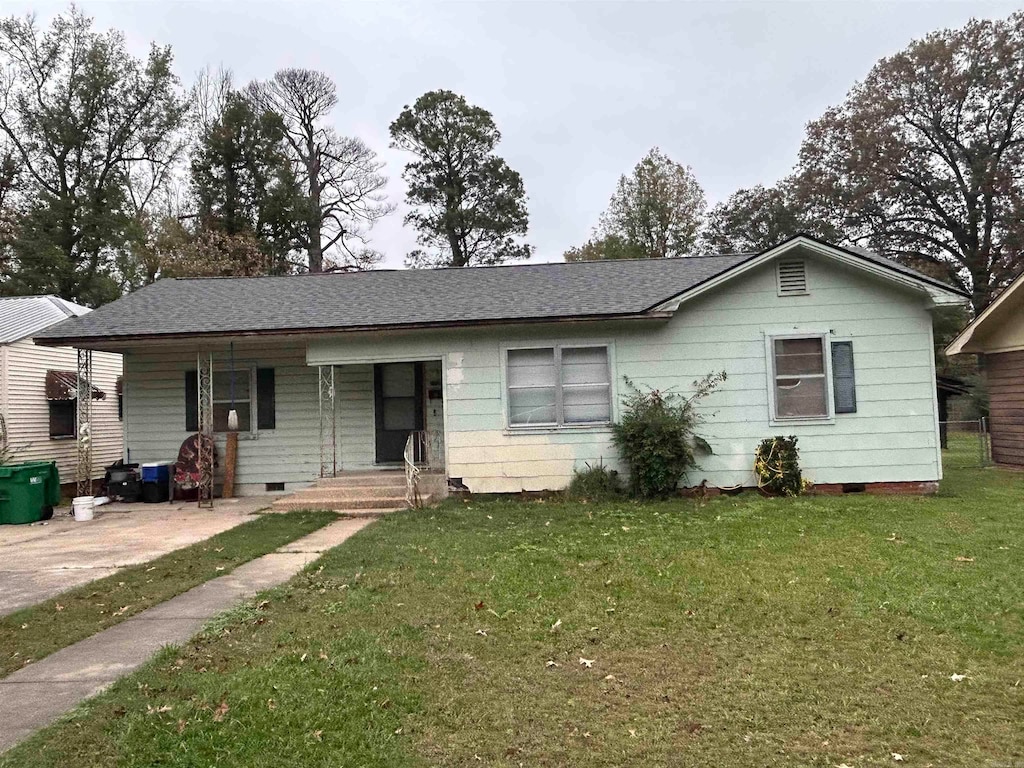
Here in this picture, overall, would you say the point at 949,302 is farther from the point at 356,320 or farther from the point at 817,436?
the point at 356,320

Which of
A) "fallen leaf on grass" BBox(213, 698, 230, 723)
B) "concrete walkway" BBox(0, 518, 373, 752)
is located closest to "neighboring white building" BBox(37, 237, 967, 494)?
"concrete walkway" BBox(0, 518, 373, 752)

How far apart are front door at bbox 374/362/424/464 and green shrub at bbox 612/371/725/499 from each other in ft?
12.3

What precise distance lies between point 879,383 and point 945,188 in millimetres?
27890

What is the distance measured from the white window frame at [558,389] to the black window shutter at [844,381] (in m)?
3.38

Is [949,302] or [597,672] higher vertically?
[949,302]

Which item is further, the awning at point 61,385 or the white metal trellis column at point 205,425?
the awning at point 61,385

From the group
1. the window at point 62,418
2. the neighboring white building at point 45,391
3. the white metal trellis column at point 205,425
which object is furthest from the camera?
the window at point 62,418

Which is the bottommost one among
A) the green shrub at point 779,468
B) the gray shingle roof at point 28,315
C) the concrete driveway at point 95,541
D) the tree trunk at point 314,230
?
the concrete driveway at point 95,541

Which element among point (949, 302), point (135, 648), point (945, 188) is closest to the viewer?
point (135, 648)

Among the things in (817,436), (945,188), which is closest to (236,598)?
(817,436)

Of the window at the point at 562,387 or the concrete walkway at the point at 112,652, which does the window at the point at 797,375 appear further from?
the concrete walkway at the point at 112,652

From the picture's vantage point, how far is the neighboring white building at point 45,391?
14570 millimetres

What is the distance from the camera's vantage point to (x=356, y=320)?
→ 11156mm

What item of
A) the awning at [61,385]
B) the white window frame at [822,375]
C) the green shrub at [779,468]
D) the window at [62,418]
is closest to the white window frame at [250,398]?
the awning at [61,385]
